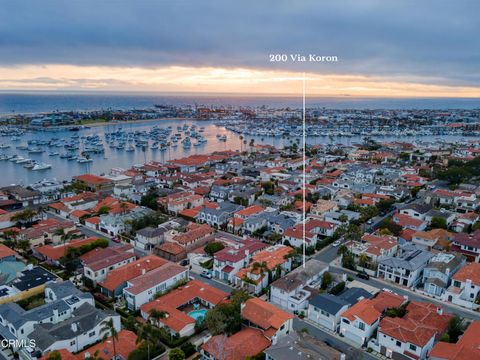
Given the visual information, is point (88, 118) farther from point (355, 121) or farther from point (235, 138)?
point (355, 121)

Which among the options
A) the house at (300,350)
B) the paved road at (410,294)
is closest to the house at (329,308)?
the house at (300,350)

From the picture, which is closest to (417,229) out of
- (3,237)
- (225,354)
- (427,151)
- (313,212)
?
(313,212)

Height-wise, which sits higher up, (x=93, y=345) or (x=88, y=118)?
(x=88, y=118)

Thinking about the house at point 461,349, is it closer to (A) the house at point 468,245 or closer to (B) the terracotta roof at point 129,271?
(A) the house at point 468,245

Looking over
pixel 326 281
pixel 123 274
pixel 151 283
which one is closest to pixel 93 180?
pixel 123 274

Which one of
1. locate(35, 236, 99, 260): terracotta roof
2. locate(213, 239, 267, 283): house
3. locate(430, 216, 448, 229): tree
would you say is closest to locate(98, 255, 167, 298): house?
locate(213, 239, 267, 283): house

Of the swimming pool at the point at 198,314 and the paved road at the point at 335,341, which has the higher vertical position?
the swimming pool at the point at 198,314

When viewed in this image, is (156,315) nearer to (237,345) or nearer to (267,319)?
(237,345)
